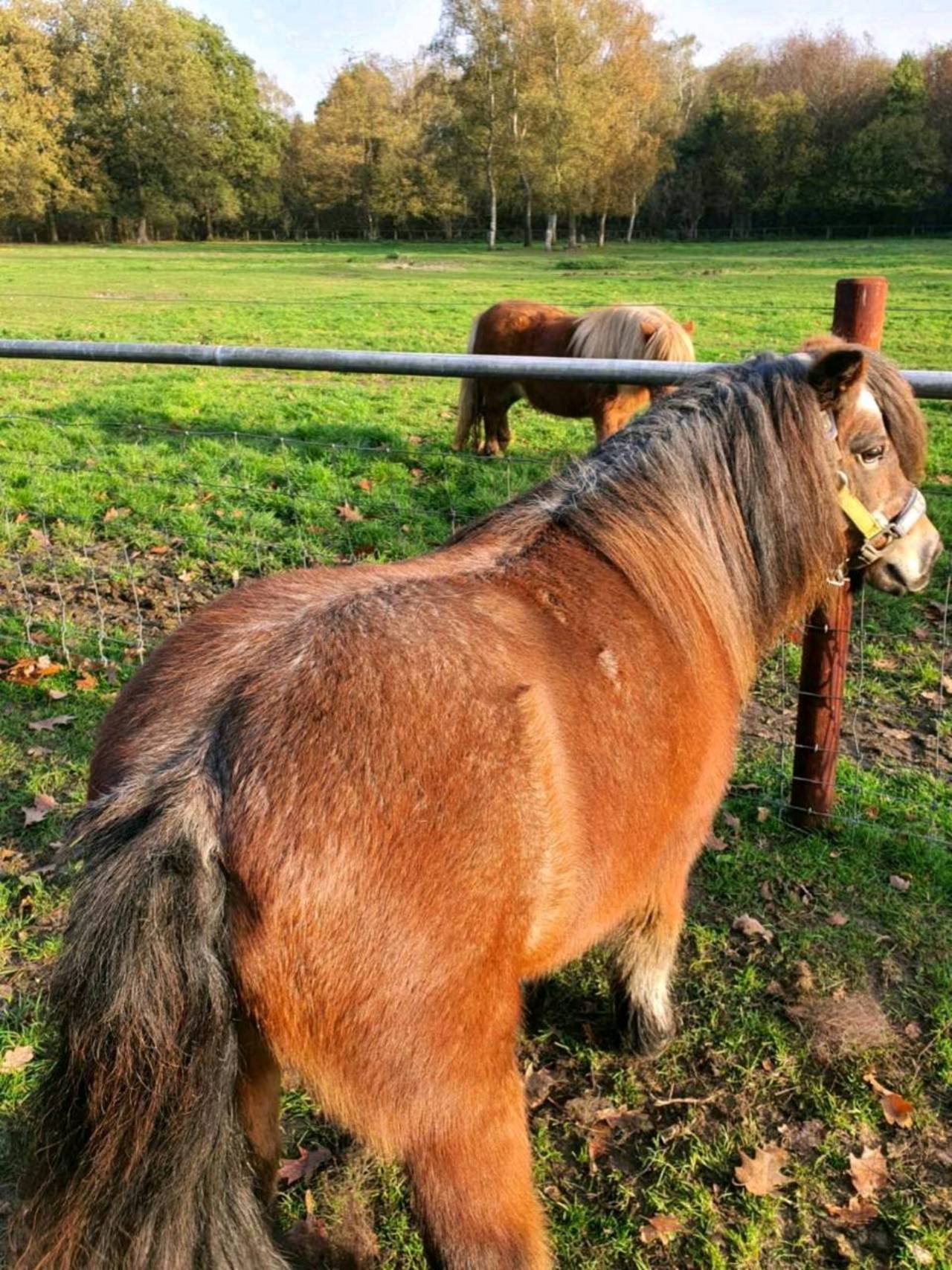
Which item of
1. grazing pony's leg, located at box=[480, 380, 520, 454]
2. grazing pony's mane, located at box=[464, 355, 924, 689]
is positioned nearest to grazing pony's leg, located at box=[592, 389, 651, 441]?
A: grazing pony's leg, located at box=[480, 380, 520, 454]

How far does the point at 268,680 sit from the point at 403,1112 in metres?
0.78

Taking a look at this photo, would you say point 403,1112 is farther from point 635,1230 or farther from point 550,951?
point 635,1230

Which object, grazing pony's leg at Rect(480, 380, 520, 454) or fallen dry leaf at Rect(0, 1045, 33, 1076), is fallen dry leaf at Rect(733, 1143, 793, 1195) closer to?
fallen dry leaf at Rect(0, 1045, 33, 1076)

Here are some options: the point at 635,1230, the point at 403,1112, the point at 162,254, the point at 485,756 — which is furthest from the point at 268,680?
the point at 162,254

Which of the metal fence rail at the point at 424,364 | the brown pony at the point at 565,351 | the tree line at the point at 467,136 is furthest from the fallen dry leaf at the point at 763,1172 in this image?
the tree line at the point at 467,136

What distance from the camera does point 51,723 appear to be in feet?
13.8

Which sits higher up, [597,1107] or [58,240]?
[58,240]

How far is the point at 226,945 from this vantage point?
→ 1.34 metres

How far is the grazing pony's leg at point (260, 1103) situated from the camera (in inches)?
57.7

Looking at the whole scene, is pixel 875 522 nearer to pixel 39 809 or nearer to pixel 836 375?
pixel 836 375

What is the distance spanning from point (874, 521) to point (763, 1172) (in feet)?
6.10

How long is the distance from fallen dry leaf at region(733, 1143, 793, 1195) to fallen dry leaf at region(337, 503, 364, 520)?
16.0 ft

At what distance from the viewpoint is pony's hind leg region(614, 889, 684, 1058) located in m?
2.46

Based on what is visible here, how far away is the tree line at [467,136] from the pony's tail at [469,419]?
134 ft
